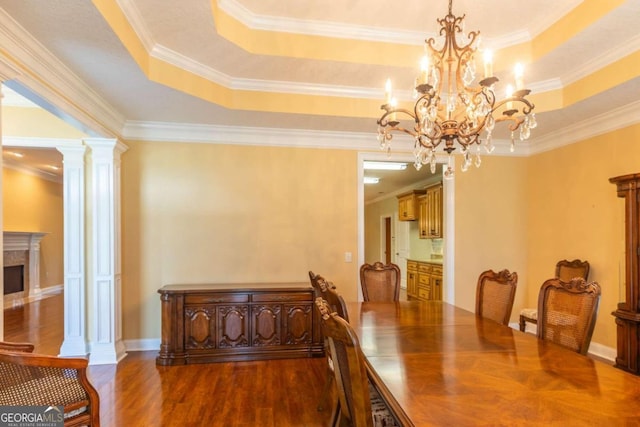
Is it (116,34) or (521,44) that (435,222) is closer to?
(521,44)

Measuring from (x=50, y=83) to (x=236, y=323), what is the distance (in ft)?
8.39

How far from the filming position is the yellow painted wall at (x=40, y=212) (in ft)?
22.0

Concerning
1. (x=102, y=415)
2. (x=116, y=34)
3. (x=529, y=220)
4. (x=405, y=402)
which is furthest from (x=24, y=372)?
(x=529, y=220)

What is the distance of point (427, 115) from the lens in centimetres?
208

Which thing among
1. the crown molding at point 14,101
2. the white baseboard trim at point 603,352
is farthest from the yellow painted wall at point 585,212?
the crown molding at point 14,101

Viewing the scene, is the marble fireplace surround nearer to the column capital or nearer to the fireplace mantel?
the fireplace mantel

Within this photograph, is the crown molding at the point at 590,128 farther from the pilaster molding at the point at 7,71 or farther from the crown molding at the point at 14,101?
the crown molding at the point at 14,101

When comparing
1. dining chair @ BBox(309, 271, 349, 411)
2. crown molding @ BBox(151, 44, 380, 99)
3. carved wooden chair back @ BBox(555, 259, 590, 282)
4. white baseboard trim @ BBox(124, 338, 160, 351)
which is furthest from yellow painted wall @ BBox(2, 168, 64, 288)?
carved wooden chair back @ BBox(555, 259, 590, 282)

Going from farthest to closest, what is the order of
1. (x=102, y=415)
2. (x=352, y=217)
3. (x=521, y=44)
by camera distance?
(x=352, y=217) → (x=521, y=44) → (x=102, y=415)

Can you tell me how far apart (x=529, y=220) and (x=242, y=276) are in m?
3.79

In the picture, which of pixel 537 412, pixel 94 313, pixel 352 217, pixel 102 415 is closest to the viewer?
pixel 537 412

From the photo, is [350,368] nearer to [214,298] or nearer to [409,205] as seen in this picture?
[214,298]

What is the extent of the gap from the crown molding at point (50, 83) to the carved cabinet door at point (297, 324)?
255 cm

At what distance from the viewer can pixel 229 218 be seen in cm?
404
